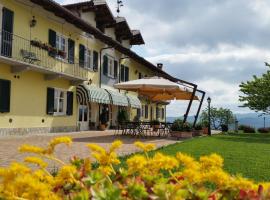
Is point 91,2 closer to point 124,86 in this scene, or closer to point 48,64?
point 48,64

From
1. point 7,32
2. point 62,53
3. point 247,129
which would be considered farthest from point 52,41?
point 247,129

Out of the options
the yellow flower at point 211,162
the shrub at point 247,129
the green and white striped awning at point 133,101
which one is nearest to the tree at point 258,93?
the shrub at point 247,129

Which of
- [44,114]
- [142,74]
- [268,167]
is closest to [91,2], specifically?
[44,114]

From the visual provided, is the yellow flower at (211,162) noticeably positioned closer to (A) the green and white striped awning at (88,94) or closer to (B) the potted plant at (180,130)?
(B) the potted plant at (180,130)

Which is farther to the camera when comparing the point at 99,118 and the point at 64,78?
the point at 99,118

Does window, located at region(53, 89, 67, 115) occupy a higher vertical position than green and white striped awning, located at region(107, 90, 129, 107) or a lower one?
lower

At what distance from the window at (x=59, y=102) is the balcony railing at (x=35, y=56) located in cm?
103

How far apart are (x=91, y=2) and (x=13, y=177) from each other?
82.4ft

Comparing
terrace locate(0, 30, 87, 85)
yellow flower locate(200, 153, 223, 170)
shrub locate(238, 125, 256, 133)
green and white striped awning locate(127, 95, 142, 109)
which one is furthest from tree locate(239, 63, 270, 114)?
yellow flower locate(200, 153, 223, 170)

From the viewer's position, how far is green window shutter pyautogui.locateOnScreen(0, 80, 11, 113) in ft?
53.9

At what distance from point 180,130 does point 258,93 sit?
57.5 ft

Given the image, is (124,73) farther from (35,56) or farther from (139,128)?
(139,128)

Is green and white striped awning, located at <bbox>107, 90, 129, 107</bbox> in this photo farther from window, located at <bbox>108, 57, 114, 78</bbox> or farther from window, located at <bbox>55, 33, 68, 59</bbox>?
window, located at <bbox>55, 33, 68, 59</bbox>

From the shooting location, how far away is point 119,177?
1854 millimetres
